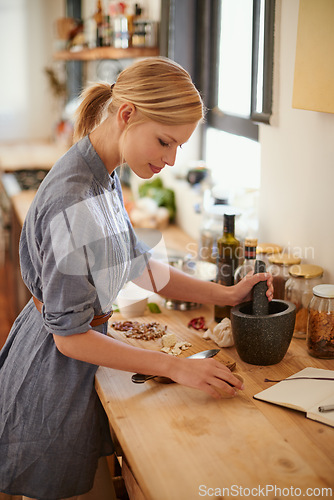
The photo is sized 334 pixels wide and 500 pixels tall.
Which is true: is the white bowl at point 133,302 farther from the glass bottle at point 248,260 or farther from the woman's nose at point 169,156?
the woman's nose at point 169,156

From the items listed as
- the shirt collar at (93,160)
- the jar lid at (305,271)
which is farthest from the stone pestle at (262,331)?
the shirt collar at (93,160)

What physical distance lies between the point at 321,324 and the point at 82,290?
1.97 ft

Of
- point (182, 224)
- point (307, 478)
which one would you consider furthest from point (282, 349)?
point (182, 224)

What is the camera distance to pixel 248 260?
153 centimetres

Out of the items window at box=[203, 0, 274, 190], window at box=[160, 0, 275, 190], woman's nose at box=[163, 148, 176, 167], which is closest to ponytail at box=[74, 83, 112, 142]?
woman's nose at box=[163, 148, 176, 167]

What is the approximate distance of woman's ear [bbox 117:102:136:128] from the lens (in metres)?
1.19

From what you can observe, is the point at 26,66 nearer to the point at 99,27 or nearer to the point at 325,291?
the point at 99,27

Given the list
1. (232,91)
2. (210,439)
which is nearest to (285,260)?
(210,439)

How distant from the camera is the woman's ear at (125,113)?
1.19 m

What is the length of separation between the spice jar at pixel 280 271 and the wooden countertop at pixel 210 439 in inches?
12.6

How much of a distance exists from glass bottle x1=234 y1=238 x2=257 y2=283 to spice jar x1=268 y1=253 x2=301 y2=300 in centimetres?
7

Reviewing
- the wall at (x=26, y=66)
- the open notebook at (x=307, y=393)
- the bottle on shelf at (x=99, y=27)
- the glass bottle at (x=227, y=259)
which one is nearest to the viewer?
the open notebook at (x=307, y=393)

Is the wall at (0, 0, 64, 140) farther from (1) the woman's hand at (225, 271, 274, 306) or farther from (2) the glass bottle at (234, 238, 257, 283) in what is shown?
(1) the woman's hand at (225, 271, 274, 306)

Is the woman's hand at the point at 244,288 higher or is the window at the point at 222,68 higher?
the window at the point at 222,68
